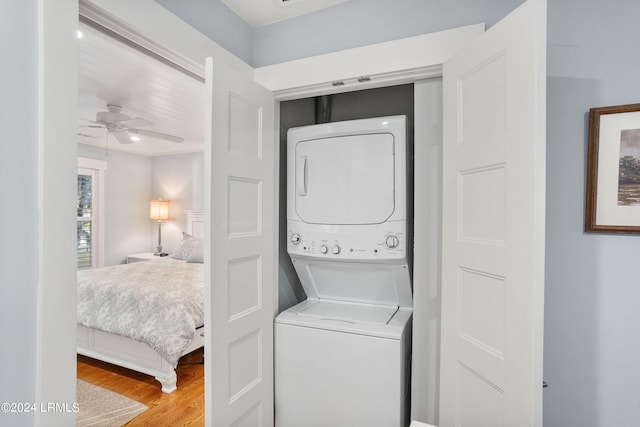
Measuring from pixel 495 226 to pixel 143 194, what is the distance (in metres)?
5.97

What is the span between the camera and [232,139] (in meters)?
1.49

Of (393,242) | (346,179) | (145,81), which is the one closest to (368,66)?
(346,179)

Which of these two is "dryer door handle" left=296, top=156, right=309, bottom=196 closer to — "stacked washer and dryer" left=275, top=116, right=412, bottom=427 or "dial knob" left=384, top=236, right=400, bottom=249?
"stacked washer and dryer" left=275, top=116, right=412, bottom=427

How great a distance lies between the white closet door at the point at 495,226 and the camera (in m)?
1.03

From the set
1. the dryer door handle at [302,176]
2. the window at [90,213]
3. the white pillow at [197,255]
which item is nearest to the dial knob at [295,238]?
the dryer door handle at [302,176]

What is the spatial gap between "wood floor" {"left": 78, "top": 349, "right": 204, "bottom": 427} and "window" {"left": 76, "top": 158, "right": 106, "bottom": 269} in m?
2.12

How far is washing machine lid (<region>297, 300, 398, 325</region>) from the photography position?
1.87 metres

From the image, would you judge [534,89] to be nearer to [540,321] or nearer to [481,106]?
[481,106]

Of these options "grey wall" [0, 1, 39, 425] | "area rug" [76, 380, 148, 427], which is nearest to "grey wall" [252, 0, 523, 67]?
"grey wall" [0, 1, 39, 425]

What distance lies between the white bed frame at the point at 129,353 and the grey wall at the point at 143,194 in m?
2.45

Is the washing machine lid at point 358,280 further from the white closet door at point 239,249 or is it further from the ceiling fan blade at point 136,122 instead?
the ceiling fan blade at point 136,122

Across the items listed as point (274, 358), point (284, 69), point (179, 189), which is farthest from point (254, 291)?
point (179, 189)

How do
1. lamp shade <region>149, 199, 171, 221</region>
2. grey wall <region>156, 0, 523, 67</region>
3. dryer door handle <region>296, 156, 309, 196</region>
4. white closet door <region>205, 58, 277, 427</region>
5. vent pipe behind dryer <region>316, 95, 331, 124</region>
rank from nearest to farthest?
white closet door <region>205, 58, 277, 427</region> < grey wall <region>156, 0, 523, 67</region> < dryer door handle <region>296, 156, 309, 196</region> < vent pipe behind dryer <region>316, 95, 331, 124</region> < lamp shade <region>149, 199, 171, 221</region>

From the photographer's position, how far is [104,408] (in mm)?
2479
